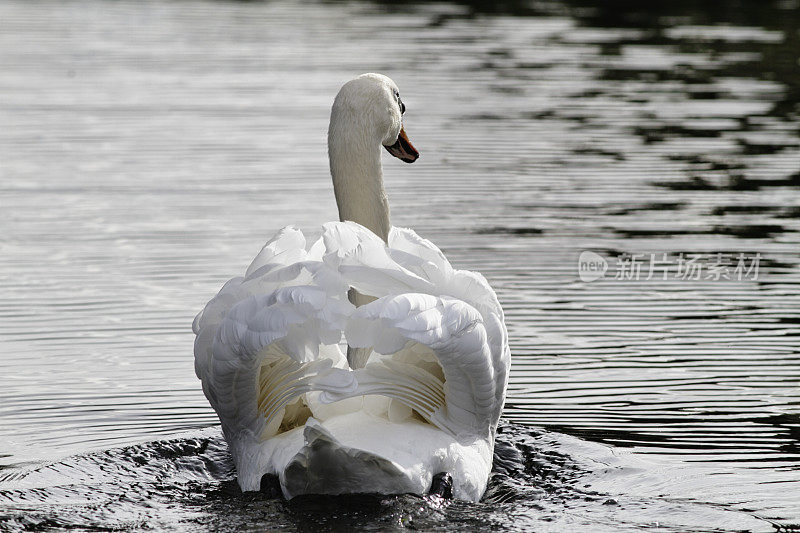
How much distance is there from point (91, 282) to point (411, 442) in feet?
18.8

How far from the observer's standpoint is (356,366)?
7312 mm

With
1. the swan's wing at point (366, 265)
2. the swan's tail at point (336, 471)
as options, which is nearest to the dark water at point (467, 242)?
the swan's tail at point (336, 471)

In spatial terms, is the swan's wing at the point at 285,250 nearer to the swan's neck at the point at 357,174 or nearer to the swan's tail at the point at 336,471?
the swan's neck at the point at 357,174

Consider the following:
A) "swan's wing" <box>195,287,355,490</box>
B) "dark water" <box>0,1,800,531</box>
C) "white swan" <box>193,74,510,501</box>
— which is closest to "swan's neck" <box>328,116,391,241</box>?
"white swan" <box>193,74,510,501</box>

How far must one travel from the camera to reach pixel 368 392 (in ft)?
21.9

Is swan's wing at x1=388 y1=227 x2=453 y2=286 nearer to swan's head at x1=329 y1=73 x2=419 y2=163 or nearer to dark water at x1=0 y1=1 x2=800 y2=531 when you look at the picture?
swan's head at x1=329 y1=73 x2=419 y2=163

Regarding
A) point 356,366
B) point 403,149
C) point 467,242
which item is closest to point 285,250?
point 356,366

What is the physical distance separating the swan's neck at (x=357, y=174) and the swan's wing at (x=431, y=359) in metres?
1.04

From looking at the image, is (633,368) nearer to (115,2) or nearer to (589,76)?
(589,76)

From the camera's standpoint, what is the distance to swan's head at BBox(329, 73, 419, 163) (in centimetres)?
777

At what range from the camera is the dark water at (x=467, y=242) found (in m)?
7.38

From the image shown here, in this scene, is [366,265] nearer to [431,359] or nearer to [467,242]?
[431,359]

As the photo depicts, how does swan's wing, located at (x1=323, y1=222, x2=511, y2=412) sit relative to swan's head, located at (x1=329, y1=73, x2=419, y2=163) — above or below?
below

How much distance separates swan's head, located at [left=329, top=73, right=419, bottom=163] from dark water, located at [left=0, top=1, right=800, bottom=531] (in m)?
1.92
